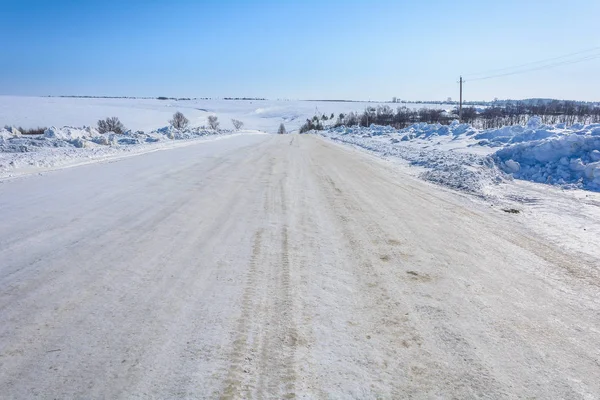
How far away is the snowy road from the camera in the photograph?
2367mm

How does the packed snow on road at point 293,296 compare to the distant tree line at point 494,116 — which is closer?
the packed snow on road at point 293,296

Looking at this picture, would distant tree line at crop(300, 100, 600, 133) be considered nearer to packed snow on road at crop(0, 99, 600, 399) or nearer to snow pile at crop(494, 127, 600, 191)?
snow pile at crop(494, 127, 600, 191)

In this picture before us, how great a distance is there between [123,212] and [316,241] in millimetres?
3245

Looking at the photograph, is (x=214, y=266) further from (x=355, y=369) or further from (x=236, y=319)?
(x=355, y=369)

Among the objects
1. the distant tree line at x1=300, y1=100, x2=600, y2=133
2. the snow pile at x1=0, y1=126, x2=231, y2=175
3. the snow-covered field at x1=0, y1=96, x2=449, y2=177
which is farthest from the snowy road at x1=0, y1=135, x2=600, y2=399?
the distant tree line at x1=300, y1=100, x2=600, y2=133

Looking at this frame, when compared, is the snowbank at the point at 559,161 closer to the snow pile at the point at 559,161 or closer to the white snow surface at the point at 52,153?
the snow pile at the point at 559,161

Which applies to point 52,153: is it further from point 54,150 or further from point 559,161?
point 559,161

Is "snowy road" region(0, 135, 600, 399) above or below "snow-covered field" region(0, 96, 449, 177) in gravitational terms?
below

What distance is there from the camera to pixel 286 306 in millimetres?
3219

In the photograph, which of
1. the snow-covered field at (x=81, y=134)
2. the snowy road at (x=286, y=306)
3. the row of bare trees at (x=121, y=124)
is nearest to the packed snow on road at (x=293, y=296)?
the snowy road at (x=286, y=306)

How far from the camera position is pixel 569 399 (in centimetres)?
229

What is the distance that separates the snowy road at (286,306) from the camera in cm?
237

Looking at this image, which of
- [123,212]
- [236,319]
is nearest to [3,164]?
[123,212]

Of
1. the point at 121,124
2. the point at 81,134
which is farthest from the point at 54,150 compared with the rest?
the point at 121,124
